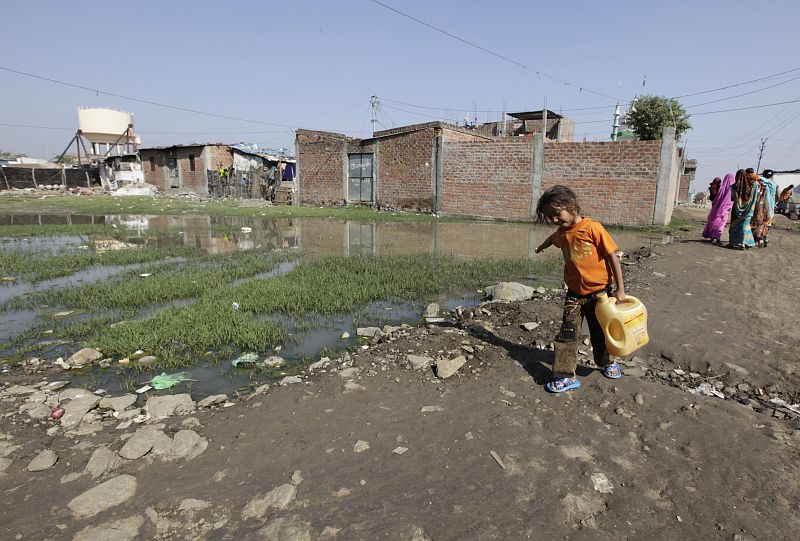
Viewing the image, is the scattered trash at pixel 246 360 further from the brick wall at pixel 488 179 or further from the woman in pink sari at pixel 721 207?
the brick wall at pixel 488 179

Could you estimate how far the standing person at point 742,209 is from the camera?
29.1 feet

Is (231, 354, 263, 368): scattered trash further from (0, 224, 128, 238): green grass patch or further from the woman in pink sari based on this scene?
the woman in pink sari

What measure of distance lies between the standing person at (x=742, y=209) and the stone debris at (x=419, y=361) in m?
8.93

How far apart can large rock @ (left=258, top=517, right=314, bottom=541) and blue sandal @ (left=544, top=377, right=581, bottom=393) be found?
1870 millimetres

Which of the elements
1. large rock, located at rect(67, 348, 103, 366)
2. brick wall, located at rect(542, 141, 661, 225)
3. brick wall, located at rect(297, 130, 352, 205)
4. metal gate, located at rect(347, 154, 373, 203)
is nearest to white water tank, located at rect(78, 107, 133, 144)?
brick wall, located at rect(297, 130, 352, 205)

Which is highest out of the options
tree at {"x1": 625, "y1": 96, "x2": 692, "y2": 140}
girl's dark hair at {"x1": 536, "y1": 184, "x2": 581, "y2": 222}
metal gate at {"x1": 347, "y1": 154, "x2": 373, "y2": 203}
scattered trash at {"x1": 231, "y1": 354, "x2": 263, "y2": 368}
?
tree at {"x1": 625, "y1": 96, "x2": 692, "y2": 140}

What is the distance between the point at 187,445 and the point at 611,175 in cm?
1398

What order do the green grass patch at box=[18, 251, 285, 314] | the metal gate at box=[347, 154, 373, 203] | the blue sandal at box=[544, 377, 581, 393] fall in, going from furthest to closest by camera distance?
the metal gate at box=[347, 154, 373, 203] → the green grass patch at box=[18, 251, 285, 314] → the blue sandal at box=[544, 377, 581, 393]

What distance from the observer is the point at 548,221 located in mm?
3088

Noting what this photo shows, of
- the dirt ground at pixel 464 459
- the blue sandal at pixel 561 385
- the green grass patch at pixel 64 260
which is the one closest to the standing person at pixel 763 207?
the dirt ground at pixel 464 459

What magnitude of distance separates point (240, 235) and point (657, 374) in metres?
10.2

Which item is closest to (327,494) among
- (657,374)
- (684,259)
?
(657,374)

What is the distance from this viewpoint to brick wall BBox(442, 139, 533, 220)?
15.1 m

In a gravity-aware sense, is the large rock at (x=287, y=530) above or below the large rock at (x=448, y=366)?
below
